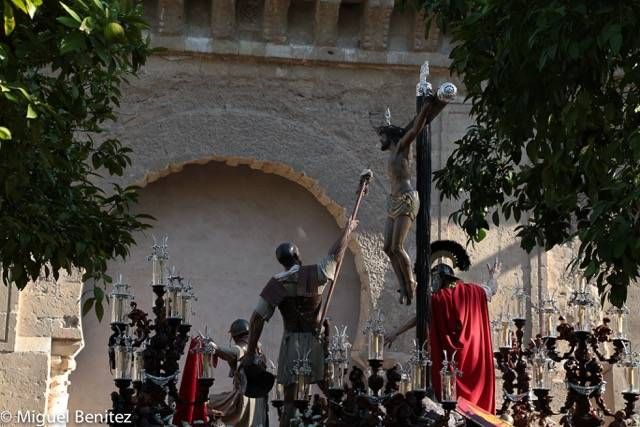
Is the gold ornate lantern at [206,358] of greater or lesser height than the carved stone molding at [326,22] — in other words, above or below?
below

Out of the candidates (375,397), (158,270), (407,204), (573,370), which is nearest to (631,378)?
(573,370)

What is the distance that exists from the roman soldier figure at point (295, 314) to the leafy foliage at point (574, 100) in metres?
1.45

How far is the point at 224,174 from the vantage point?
14.1m

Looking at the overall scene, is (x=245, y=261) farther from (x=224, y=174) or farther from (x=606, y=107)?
(x=606, y=107)

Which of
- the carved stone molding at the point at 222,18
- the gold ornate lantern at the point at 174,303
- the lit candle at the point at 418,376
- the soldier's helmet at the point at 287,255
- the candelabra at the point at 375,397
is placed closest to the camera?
the candelabra at the point at 375,397

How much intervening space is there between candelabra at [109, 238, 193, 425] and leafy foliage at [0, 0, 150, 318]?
299mm

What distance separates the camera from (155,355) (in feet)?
28.3

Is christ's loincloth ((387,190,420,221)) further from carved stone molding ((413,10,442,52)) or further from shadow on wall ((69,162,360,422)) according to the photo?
carved stone molding ((413,10,442,52))

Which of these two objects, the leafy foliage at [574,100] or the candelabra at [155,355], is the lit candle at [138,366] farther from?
the leafy foliage at [574,100]

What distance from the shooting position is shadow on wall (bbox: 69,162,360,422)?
13.8 m

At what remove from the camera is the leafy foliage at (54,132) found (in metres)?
7.74

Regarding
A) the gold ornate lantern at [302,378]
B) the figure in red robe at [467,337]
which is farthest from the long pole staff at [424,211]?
the gold ornate lantern at [302,378]

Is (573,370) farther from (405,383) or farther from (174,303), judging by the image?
(174,303)

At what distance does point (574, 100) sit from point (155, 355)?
277 cm
